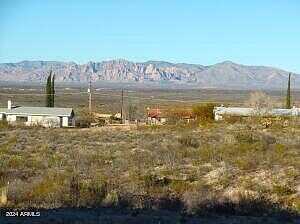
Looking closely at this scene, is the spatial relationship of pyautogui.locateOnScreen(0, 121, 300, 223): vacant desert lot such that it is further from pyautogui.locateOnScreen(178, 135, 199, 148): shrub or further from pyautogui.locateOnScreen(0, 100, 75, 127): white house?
pyautogui.locateOnScreen(0, 100, 75, 127): white house

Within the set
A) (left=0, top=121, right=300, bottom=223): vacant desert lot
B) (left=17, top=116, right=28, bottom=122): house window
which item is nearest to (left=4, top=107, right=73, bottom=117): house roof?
(left=17, top=116, right=28, bottom=122): house window

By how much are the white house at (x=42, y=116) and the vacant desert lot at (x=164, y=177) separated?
3787cm

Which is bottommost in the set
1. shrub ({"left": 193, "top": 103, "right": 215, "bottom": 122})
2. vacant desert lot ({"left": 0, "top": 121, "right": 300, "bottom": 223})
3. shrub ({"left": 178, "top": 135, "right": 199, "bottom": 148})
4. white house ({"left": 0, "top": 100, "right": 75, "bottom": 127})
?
white house ({"left": 0, "top": 100, "right": 75, "bottom": 127})

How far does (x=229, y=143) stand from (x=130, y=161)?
721 cm

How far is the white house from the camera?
211ft

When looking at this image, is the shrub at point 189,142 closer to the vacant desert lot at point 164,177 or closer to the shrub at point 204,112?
the vacant desert lot at point 164,177

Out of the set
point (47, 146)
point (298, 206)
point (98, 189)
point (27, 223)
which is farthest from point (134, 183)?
point (47, 146)

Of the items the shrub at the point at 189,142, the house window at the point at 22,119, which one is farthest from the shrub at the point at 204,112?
the shrub at the point at 189,142

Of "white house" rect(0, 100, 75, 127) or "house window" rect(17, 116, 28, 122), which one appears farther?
"house window" rect(17, 116, 28, 122)

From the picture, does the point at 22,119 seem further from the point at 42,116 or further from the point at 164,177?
the point at 164,177

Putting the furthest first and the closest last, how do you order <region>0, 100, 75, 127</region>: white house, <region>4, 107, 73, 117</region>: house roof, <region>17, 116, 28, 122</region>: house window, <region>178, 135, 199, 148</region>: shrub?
<region>17, 116, 28, 122</region>: house window
<region>4, 107, 73, 117</region>: house roof
<region>0, 100, 75, 127</region>: white house
<region>178, 135, 199, 148</region>: shrub

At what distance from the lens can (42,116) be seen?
219 feet

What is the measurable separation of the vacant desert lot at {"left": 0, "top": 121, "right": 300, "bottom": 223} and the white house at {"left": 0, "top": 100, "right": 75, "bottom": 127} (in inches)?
1491

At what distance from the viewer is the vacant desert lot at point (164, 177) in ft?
41.0
